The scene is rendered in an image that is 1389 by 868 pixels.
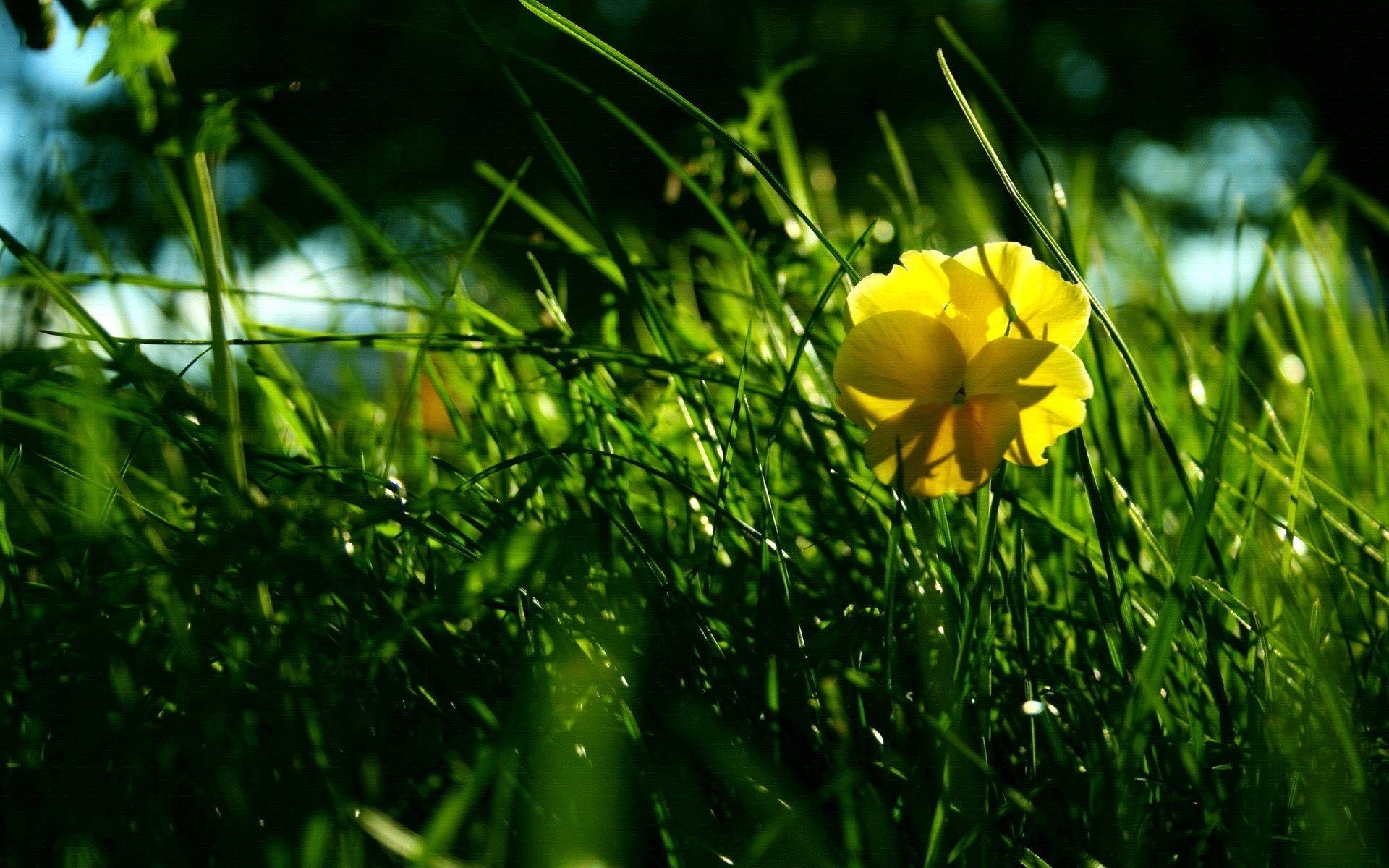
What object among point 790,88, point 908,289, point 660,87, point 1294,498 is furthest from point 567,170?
point 790,88

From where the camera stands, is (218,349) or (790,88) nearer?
(218,349)

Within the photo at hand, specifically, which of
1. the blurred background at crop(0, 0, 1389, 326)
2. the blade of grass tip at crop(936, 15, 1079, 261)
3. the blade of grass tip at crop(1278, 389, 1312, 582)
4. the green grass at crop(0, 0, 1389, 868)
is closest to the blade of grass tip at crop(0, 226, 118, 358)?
the green grass at crop(0, 0, 1389, 868)

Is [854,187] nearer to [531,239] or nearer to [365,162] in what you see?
[365,162]

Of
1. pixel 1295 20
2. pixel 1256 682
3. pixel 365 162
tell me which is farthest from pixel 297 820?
pixel 365 162

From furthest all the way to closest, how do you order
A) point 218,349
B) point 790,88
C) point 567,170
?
point 790,88 < point 567,170 < point 218,349

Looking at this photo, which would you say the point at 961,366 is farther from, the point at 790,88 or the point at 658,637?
the point at 790,88

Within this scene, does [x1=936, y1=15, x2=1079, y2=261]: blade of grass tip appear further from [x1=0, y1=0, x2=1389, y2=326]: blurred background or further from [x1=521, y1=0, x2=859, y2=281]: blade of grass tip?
[x1=0, y1=0, x2=1389, y2=326]: blurred background
